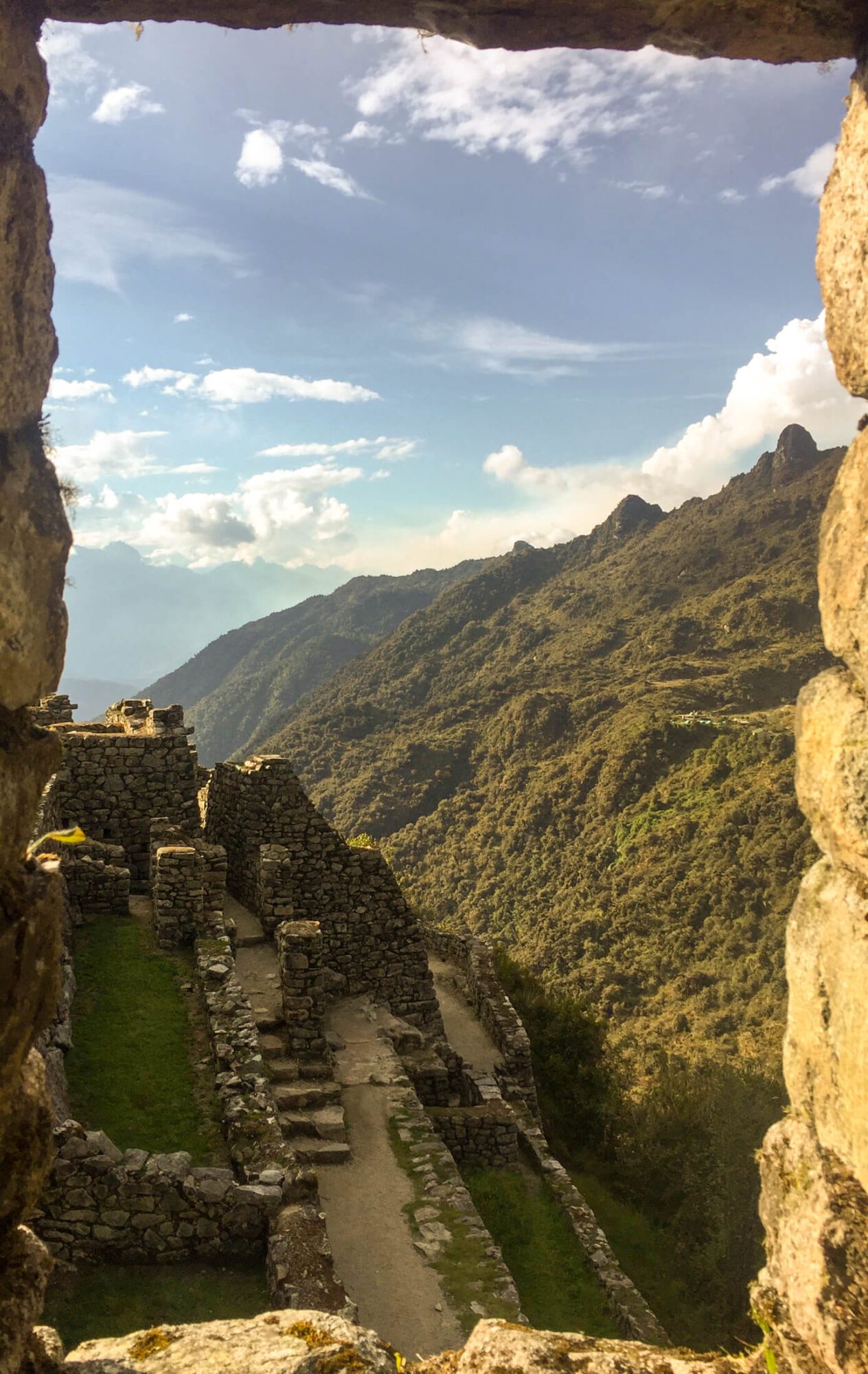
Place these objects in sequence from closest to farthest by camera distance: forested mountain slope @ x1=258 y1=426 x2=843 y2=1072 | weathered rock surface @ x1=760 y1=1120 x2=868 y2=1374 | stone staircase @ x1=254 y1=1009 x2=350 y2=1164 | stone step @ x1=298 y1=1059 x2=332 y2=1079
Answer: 1. weathered rock surface @ x1=760 y1=1120 x2=868 y2=1374
2. stone staircase @ x1=254 y1=1009 x2=350 y2=1164
3. stone step @ x1=298 y1=1059 x2=332 y2=1079
4. forested mountain slope @ x1=258 y1=426 x2=843 y2=1072

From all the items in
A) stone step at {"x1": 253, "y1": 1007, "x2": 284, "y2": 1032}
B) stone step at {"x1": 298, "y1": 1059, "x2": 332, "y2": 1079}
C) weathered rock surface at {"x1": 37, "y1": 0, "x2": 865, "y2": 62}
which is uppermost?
weathered rock surface at {"x1": 37, "y1": 0, "x2": 865, "y2": 62}

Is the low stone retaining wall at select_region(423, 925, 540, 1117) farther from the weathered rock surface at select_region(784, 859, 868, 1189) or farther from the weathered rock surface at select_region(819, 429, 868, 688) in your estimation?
the weathered rock surface at select_region(819, 429, 868, 688)

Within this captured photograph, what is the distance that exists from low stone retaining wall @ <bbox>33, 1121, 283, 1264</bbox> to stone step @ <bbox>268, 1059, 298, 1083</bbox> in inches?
125

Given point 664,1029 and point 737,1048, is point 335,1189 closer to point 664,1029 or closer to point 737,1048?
point 737,1048

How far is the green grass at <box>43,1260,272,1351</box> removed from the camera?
5.88 meters

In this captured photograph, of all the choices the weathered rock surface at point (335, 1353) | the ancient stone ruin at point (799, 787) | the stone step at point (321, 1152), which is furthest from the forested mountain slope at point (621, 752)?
the ancient stone ruin at point (799, 787)

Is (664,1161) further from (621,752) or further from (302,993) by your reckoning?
(621,752)

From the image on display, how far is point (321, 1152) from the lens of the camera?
9102mm

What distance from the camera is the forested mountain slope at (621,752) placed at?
1797 inches

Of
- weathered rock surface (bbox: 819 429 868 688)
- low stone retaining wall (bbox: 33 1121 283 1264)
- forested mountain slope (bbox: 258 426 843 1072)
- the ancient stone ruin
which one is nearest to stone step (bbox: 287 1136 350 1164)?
low stone retaining wall (bbox: 33 1121 283 1264)

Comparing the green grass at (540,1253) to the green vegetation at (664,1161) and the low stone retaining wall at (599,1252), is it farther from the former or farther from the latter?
the green vegetation at (664,1161)

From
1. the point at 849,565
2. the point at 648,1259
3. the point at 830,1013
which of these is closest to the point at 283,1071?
the point at 648,1259

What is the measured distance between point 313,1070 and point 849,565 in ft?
29.3

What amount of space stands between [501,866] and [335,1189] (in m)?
53.6
